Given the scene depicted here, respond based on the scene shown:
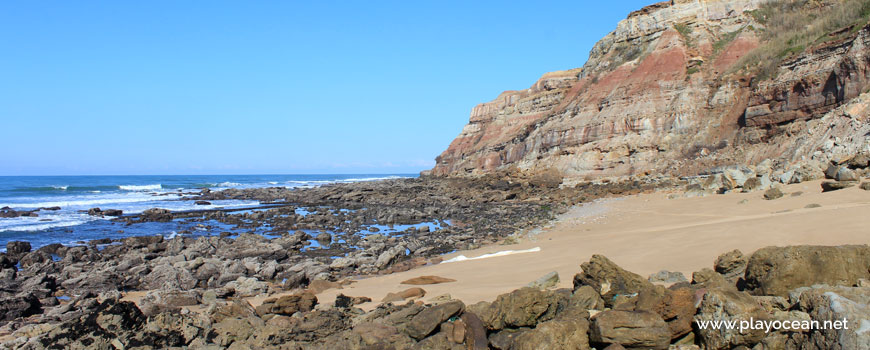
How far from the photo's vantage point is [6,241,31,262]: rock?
1498 centimetres

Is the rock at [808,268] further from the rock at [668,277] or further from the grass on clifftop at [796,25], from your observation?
the grass on clifftop at [796,25]

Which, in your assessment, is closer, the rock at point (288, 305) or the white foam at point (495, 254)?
the rock at point (288, 305)

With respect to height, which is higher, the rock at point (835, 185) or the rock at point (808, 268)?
the rock at point (835, 185)

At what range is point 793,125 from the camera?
26016 millimetres

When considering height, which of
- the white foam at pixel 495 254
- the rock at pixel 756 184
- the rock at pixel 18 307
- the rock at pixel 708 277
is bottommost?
the rock at pixel 18 307

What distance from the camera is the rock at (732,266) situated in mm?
6195

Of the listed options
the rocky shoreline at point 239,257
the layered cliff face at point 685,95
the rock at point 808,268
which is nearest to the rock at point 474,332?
the rock at point 808,268

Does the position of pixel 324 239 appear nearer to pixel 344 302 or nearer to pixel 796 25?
pixel 344 302

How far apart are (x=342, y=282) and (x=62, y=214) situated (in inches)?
1136

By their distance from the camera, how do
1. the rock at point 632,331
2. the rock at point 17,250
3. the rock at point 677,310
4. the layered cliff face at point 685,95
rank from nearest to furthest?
the rock at point 632,331 < the rock at point 677,310 < the rock at point 17,250 < the layered cliff face at point 685,95

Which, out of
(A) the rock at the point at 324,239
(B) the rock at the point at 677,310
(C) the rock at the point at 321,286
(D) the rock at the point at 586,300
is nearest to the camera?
(B) the rock at the point at 677,310

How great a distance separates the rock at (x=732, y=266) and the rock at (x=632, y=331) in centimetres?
251

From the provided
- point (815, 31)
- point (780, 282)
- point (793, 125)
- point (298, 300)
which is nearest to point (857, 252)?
point (780, 282)

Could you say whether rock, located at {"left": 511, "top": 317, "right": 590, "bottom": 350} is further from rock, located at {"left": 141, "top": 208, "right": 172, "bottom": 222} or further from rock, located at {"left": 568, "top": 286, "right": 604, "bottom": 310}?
rock, located at {"left": 141, "top": 208, "right": 172, "bottom": 222}
